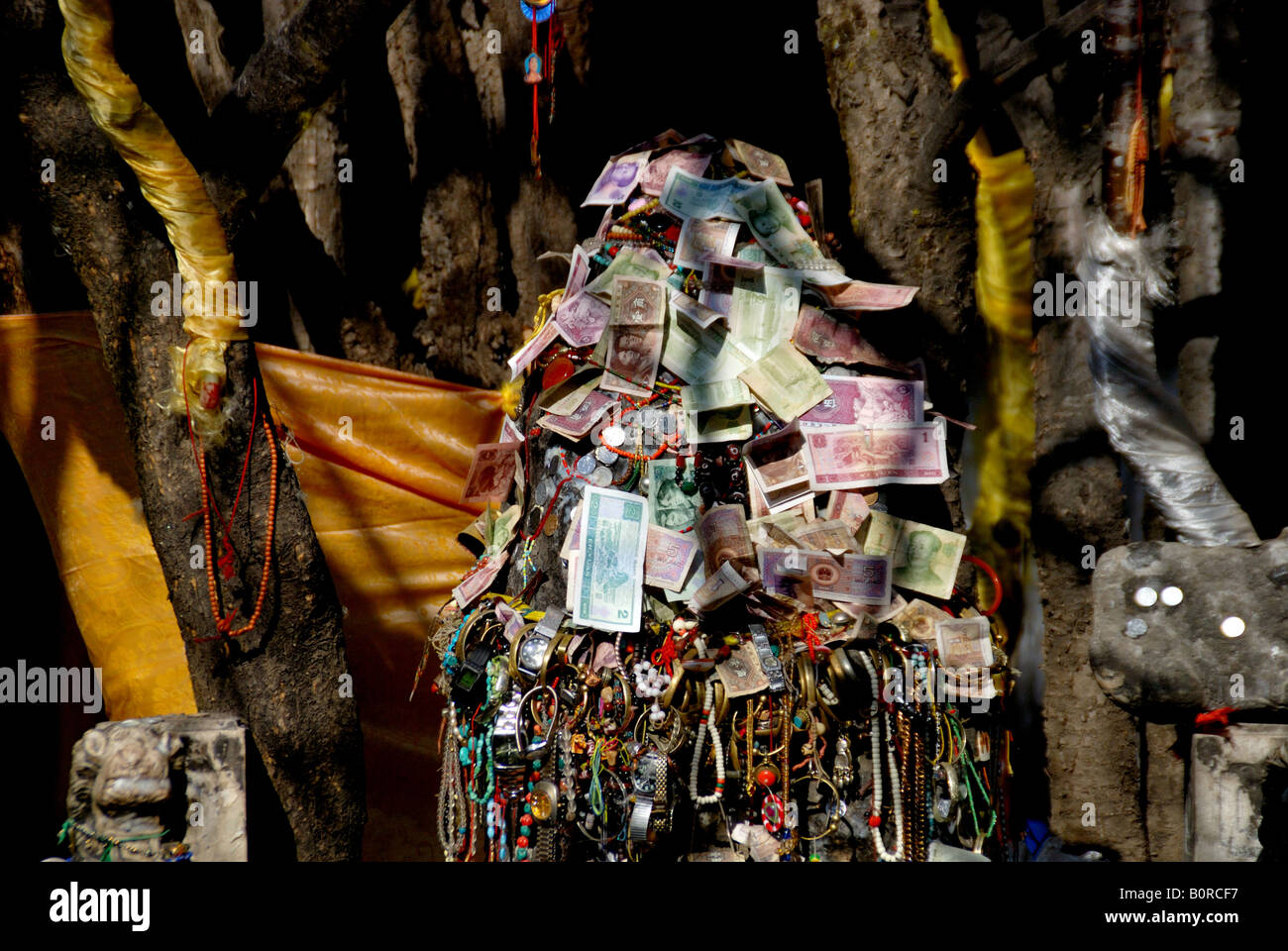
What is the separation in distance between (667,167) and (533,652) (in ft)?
6.23

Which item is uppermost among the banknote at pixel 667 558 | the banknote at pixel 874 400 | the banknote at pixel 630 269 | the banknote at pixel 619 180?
the banknote at pixel 619 180

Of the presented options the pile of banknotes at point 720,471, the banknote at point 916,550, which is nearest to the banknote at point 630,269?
the pile of banknotes at point 720,471

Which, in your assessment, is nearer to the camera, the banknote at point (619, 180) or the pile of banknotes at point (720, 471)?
the pile of banknotes at point (720, 471)

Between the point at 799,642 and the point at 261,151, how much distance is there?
2.52 metres

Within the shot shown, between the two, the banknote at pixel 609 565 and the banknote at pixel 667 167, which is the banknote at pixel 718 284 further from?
the banknote at pixel 609 565

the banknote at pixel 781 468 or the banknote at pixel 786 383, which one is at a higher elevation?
the banknote at pixel 786 383

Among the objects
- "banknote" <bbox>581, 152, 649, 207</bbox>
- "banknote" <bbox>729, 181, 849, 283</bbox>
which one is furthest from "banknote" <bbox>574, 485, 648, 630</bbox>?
"banknote" <bbox>581, 152, 649, 207</bbox>

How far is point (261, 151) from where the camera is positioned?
3354 millimetres

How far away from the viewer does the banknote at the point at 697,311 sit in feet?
11.0

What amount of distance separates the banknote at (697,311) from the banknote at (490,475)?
38.4 inches

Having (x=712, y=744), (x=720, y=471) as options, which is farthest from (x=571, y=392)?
(x=712, y=744)

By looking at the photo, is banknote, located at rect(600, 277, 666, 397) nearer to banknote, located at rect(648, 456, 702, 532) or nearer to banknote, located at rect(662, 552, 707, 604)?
banknote, located at rect(648, 456, 702, 532)
